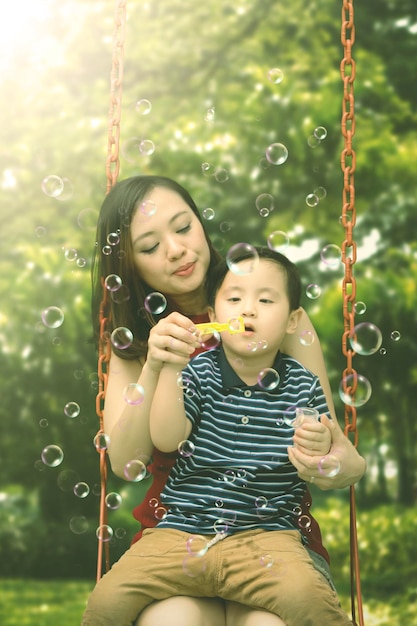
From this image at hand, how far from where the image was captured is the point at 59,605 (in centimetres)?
355

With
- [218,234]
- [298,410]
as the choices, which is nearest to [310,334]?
[298,410]

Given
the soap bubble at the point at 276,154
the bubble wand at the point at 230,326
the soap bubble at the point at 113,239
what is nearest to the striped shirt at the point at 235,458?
the bubble wand at the point at 230,326

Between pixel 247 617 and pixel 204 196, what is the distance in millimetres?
2616

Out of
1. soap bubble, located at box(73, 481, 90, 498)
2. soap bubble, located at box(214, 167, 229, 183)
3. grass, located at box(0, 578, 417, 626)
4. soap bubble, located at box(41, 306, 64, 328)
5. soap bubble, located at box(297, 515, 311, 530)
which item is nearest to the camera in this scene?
soap bubble, located at box(297, 515, 311, 530)

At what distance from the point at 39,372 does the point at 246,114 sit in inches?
57.8

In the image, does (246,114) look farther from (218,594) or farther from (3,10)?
(218,594)

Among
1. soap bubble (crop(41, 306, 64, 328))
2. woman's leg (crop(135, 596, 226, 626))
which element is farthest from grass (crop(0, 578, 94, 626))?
woman's leg (crop(135, 596, 226, 626))

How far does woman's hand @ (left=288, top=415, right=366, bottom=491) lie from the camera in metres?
1.50

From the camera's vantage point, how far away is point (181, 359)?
58.6 inches

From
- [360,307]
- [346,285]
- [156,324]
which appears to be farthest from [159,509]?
[360,307]

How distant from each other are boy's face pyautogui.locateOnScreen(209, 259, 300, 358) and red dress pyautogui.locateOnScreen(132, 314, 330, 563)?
0.92ft

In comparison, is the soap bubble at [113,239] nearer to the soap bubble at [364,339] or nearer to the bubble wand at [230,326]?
the bubble wand at [230,326]

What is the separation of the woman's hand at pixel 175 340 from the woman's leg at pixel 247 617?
1.41ft

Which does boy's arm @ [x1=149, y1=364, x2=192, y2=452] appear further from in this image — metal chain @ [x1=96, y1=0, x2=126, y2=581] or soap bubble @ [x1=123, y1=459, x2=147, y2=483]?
metal chain @ [x1=96, y1=0, x2=126, y2=581]
